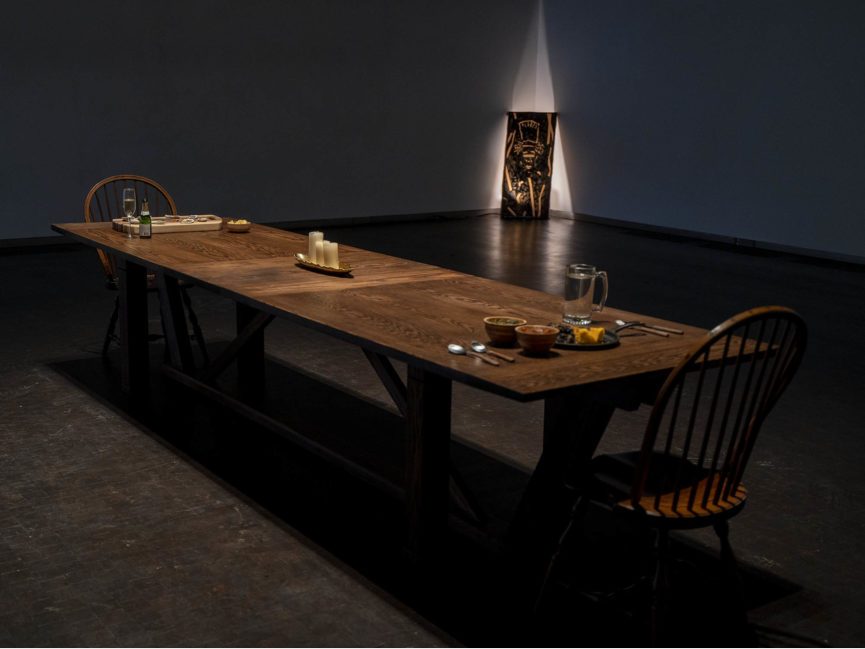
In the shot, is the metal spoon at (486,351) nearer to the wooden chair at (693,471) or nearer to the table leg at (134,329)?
the wooden chair at (693,471)

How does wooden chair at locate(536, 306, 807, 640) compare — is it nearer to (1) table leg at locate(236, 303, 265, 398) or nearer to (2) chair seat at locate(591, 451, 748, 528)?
(2) chair seat at locate(591, 451, 748, 528)

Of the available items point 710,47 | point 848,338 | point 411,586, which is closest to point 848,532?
point 411,586

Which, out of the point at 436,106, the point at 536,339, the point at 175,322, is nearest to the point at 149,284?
the point at 175,322

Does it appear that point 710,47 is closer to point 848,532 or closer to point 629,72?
point 629,72

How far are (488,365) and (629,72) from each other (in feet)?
24.2

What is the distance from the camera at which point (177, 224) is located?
4348 mm

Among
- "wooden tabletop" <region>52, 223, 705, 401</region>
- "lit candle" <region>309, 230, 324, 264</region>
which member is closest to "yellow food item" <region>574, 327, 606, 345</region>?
"wooden tabletop" <region>52, 223, 705, 401</region>

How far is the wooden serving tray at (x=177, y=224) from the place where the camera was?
4.27 metres

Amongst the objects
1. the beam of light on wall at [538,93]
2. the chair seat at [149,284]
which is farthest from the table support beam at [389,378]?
the beam of light on wall at [538,93]

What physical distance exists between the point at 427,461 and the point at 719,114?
21.5 feet

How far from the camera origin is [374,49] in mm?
9188

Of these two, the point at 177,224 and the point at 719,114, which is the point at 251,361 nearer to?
the point at 177,224

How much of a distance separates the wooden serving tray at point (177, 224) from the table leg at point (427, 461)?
75.8 inches

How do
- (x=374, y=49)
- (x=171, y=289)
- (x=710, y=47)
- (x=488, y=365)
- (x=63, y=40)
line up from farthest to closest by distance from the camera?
(x=374, y=49) → (x=710, y=47) → (x=63, y=40) → (x=171, y=289) → (x=488, y=365)
